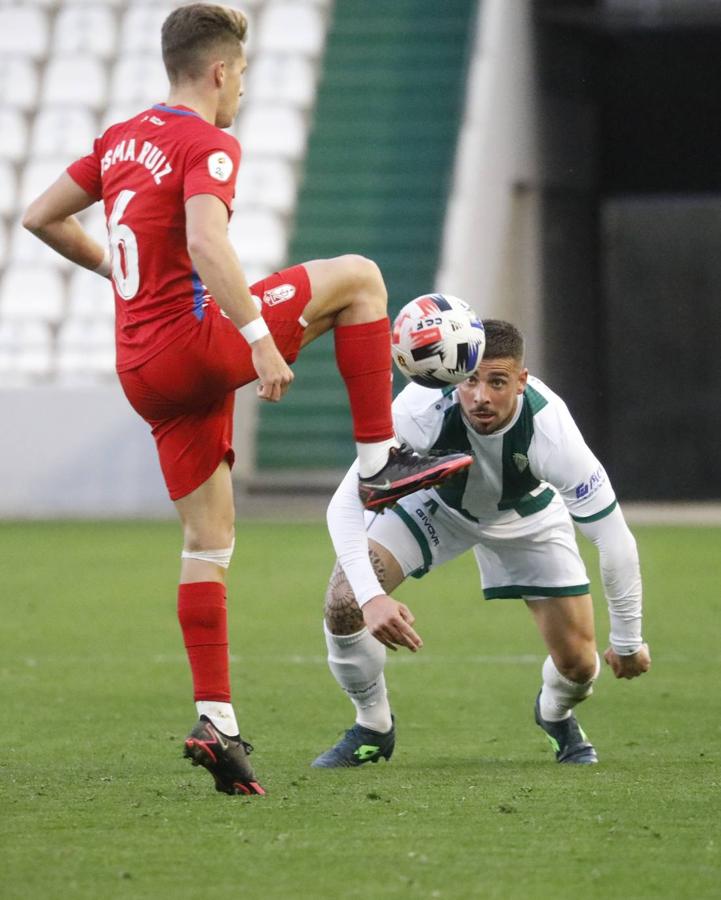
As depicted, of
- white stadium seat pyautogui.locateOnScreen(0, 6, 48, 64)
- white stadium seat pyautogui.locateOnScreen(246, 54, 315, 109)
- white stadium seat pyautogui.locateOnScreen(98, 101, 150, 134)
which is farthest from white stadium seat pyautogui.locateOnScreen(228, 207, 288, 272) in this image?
white stadium seat pyautogui.locateOnScreen(0, 6, 48, 64)

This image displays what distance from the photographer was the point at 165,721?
5.62m

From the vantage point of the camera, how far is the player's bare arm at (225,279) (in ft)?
12.3

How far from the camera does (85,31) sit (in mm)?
19734

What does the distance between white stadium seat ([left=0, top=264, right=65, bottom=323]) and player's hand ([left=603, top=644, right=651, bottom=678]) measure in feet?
43.5

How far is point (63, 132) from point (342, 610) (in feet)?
48.9

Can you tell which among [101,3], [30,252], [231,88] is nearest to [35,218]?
[231,88]

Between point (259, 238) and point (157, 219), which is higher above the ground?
point (259, 238)

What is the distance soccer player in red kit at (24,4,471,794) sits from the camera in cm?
394

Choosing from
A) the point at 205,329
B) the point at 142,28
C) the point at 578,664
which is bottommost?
the point at 578,664

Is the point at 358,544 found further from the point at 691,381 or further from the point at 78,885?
the point at 691,381

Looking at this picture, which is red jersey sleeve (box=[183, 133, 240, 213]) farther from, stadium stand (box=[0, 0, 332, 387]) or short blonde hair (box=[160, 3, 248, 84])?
stadium stand (box=[0, 0, 332, 387])

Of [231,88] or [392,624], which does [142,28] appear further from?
[392,624]

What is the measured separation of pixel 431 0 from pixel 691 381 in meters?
6.71

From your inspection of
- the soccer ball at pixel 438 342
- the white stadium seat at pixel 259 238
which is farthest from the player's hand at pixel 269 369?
the white stadium seat at pixel 259 238
